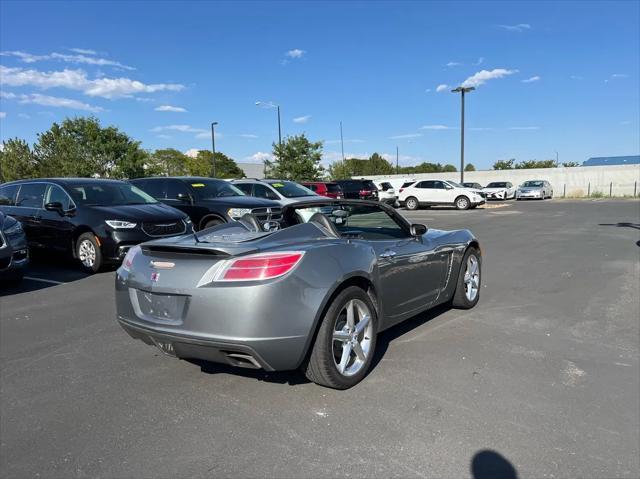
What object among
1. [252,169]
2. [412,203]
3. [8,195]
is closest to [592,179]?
[412,203]

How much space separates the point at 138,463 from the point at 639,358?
413 cm

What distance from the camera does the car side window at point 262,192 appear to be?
1416cm

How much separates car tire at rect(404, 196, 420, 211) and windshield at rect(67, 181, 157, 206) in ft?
67.9

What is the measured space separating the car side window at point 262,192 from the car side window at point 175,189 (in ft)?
9.67

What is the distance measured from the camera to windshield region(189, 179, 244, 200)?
11531mm

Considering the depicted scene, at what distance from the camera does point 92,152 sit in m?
40.2

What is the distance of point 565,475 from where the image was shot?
2.63m

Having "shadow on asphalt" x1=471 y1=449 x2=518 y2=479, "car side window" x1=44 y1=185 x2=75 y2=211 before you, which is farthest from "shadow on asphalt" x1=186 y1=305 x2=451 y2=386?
"car side window" x1=44 y1=185 x2=75 y2=211

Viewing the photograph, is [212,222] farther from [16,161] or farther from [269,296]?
[16,161]

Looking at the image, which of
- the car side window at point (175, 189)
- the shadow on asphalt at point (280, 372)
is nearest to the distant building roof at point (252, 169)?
the car side window at point (175, 189)

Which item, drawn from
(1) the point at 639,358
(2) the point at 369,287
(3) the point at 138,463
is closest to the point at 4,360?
(3) the point at 138,463

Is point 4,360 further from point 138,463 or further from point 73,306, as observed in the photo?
point 138,463

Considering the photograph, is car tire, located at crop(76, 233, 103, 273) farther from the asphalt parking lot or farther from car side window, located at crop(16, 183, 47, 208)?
the asphalt parking lot

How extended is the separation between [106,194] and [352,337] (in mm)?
7081
